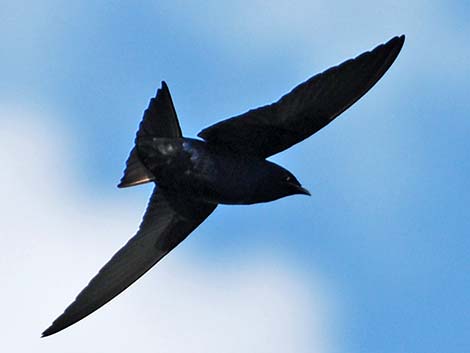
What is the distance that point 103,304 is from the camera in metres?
16.4

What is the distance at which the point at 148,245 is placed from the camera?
16.9 metres

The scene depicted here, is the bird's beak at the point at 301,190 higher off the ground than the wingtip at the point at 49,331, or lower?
higher

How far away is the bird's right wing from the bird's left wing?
166cm

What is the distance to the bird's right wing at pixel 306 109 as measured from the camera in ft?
48.6

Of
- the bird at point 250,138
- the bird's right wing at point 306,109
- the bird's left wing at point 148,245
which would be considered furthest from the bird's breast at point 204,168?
the bird's left wing at point 148,245

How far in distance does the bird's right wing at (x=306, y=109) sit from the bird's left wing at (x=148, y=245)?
166 cm

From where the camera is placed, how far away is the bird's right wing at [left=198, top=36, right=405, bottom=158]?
583 inches

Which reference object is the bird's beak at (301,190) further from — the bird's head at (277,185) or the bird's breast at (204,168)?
the bird's breast at (204,168)

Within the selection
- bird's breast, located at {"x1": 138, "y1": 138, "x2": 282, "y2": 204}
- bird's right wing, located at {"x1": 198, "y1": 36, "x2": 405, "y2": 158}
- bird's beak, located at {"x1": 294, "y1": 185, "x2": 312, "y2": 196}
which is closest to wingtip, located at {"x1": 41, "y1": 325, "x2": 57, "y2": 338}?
bird's breast, located at {"x1": 138, "y1": 138, "x2": 282, "y2": 204}

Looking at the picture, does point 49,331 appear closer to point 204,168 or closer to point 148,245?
point 148,245

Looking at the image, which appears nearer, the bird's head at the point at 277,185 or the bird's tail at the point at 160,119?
the bird's head at the point at 277,185

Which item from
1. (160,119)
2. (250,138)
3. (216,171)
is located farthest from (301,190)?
(160,119)

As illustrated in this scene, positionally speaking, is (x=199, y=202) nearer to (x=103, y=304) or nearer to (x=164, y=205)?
(x=164, y=205)

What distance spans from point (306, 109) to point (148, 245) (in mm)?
3239
